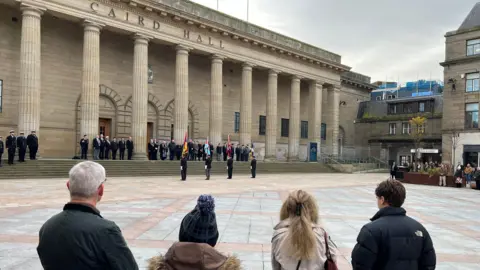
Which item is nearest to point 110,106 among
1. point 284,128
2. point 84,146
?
point 84,146

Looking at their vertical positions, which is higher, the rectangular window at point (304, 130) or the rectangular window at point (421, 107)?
the rectangular window at point (421, 107)

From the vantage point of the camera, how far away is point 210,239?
2986mm

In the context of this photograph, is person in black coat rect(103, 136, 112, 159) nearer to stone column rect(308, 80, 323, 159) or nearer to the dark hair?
stone column rect(308, 80, 323, 159)

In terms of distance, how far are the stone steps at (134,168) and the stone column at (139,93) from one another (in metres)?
2.35

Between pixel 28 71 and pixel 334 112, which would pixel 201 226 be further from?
pixel 334 112

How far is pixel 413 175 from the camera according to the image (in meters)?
29.9

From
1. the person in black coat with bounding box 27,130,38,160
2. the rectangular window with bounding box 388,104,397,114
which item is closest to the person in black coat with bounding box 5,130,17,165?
the person in black coat with bounding box 27,130,38,160

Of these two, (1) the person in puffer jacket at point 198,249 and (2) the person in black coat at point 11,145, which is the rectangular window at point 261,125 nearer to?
(2) the person in black coat at point 11,145

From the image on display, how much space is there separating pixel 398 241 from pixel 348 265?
349cm

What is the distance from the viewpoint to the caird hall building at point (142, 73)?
25.8m

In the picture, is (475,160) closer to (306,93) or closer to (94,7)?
(306,93)

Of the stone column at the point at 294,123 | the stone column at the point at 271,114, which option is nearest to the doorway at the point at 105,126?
the stone column at the point at 271,114

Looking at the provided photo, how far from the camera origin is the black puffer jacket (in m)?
3.35

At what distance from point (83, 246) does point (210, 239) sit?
89 cm
